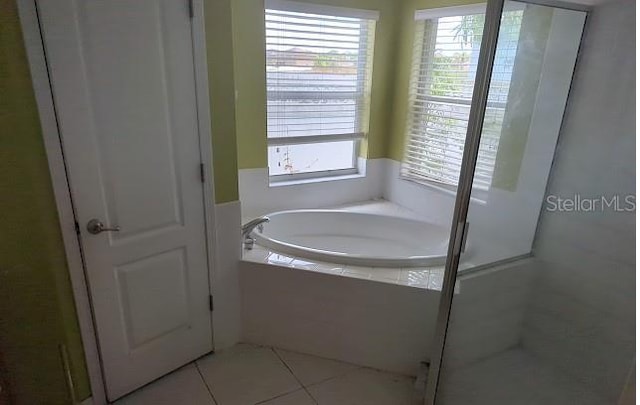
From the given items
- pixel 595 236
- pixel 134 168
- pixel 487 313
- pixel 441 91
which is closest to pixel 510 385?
pixel 487 313

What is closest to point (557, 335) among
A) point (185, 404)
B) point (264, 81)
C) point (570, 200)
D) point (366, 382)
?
point (570, 200)

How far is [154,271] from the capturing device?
6.22 feet

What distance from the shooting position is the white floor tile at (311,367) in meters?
2.11

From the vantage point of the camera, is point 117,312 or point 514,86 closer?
point 117,312

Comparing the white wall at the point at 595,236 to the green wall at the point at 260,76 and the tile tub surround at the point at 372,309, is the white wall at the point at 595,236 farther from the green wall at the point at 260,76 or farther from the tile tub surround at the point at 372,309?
the green wall at the point at 260,76

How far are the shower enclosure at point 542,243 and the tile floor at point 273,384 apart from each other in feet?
1.05

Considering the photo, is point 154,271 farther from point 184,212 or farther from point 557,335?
A: point 557,335

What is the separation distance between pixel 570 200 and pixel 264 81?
194 cm

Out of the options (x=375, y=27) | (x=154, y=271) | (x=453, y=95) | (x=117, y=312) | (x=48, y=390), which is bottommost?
(x=48, y=390)

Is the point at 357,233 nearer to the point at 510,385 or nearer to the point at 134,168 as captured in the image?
the point at 510,385

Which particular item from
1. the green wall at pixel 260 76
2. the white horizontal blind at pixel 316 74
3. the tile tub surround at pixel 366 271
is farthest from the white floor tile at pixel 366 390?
the white horizontal blind at pixel 316 74

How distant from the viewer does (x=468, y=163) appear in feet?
5.00

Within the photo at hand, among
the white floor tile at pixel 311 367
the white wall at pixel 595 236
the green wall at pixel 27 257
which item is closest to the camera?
the green wall at pixel 27 257

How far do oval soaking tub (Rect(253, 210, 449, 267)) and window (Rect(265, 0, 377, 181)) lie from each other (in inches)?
14.8
